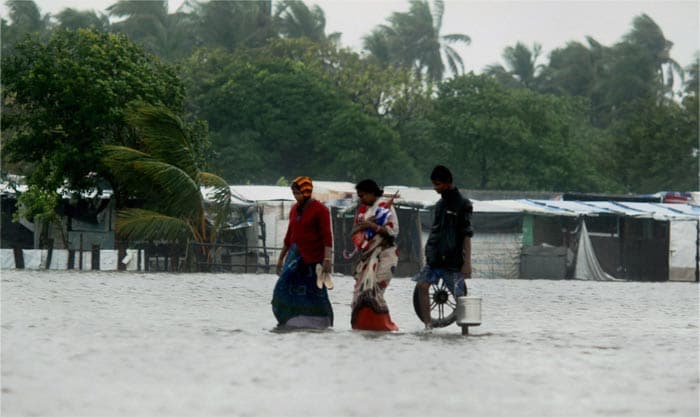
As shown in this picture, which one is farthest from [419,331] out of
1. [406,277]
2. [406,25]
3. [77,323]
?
[406,25]

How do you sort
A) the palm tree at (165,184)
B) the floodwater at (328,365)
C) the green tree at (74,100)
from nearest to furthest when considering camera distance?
the floodwater at (328,365) < the palm tree at (165,184) < the green tree at (74,100)

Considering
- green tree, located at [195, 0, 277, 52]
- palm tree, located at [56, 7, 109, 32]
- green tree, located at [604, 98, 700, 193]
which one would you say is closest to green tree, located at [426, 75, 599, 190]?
green tree, located at [604, 98, 700, 193]

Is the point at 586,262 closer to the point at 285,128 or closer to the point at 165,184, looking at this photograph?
the point at 165,184

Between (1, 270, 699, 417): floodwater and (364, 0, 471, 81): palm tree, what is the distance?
3131 inches

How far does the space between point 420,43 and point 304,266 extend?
85.4 meters

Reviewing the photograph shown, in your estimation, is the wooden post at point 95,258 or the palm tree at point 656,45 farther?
the palm tree at point 656,45

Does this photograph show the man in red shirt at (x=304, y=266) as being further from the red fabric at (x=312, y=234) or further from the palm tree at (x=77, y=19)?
the palm tree at (x=77, y=19)

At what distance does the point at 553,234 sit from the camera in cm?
4306

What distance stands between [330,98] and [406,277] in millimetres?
32003

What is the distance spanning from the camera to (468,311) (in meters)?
13.5

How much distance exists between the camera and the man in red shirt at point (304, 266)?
546 inches

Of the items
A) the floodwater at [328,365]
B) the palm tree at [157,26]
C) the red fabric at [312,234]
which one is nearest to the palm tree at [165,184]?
the floodwater at [328,365]

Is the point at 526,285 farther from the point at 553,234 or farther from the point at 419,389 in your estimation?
the point at 419,389

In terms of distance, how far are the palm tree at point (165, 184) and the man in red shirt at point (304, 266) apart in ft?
77.5
